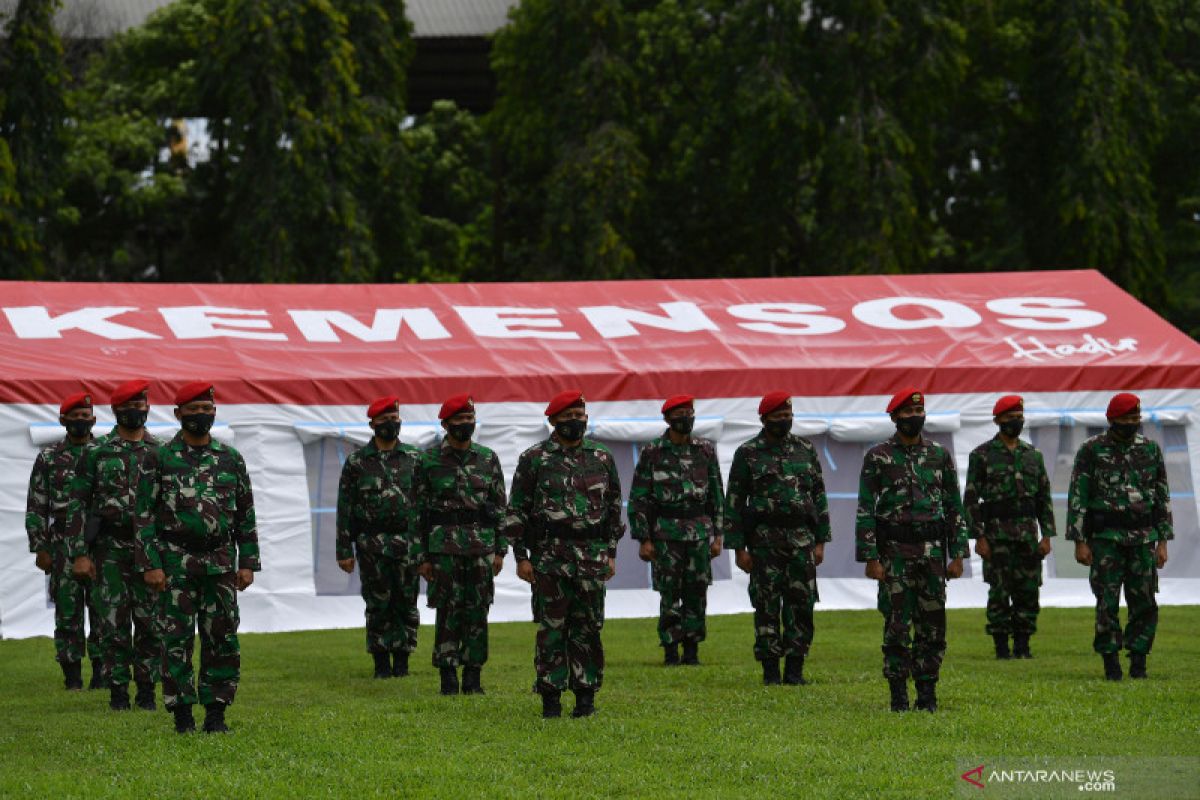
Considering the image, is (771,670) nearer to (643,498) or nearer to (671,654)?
(671,654)

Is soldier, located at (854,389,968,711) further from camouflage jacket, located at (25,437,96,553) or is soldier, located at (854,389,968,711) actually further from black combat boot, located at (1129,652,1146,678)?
camouflage jacket, located at (25,437,96,553)

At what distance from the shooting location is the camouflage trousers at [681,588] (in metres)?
13.9

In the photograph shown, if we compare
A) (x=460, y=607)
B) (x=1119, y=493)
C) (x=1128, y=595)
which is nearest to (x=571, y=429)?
(x=460, y=607)

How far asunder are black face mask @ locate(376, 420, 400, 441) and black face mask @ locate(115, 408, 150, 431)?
2278mm

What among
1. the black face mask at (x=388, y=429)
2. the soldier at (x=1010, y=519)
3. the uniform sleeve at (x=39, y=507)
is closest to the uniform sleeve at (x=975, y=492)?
the soldier at (x=1010, y=519)

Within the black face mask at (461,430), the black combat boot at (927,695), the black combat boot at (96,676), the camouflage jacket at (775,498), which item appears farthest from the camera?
the black combat boot at (96,676)

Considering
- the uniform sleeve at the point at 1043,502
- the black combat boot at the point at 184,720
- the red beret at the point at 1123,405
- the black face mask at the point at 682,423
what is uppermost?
the red beret at the point at 1123,405

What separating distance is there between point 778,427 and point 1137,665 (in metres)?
2.97

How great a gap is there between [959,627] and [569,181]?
1716cm

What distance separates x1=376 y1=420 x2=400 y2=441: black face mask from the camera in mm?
13375

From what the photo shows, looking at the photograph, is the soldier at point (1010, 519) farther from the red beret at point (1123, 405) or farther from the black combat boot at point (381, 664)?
the black combat boot at point (381, 664)

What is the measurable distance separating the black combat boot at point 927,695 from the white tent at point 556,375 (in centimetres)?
745

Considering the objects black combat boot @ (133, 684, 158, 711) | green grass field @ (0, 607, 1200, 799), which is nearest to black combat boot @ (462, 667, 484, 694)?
green grass field @ (0, 607, 1200, 799)

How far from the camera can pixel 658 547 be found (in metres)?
14.0
